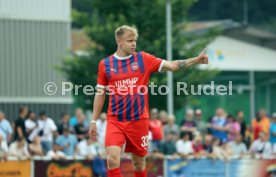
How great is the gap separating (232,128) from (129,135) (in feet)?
40.9

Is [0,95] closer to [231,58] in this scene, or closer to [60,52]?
[60,52]

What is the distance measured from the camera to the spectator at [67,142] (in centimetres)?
2412

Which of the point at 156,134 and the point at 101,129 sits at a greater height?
the point at 101,129

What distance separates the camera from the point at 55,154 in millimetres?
23734

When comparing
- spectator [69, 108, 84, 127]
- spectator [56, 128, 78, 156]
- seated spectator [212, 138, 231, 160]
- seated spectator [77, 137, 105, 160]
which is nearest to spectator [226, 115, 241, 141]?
seated spectator [212, 138, 231, 160]

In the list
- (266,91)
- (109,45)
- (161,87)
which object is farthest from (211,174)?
(266,91)

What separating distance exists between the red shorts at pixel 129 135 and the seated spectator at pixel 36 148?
27.8 feet

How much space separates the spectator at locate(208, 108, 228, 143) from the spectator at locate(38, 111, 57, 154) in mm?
4812

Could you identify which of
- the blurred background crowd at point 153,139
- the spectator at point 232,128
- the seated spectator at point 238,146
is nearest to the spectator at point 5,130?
the blurred background crowd at point 153,139

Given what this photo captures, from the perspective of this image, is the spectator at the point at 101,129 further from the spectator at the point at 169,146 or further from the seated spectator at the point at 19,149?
the seated spectator at the point at 19,149

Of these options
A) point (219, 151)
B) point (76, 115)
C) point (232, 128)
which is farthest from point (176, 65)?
point (232, 128)

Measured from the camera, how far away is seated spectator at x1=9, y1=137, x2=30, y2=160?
75.2ft

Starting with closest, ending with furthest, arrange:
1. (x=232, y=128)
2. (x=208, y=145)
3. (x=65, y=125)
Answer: (x=65, y=125)
(x=208, y=145)
(x=232, y=128)

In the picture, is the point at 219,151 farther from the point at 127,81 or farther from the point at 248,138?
the point at 127,81
